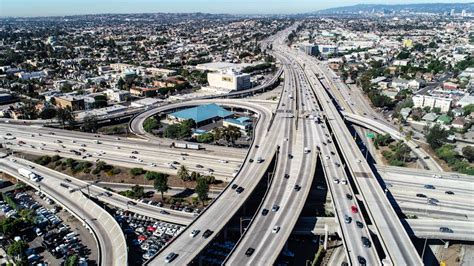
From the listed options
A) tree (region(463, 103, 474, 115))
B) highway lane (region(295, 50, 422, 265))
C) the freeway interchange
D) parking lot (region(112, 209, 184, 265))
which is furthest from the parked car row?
tree (region(463, 103, 474, 115))

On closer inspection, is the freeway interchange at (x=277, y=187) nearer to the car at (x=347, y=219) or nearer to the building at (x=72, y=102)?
the car at (x=347, y=219)

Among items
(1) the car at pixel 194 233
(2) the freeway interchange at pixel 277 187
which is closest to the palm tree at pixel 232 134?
(2) the freeway interchange at pixel 277 187

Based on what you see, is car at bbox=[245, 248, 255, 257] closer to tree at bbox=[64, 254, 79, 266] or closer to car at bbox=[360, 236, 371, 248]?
car at bbox=[360, 236, 371, 248]

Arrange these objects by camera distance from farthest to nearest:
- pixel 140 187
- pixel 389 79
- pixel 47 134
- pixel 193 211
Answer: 1. pixel 389 79
2. pixel 47 134
3. pixel 140 187
4. pixel 193 211

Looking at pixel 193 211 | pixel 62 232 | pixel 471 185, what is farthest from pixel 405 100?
pixel 62 232

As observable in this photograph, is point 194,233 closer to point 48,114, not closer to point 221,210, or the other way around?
point 221,210

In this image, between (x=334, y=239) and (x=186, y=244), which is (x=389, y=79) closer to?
(x=334, y=239)
